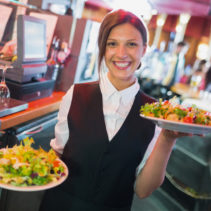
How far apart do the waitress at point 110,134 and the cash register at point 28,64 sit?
70 centimetres

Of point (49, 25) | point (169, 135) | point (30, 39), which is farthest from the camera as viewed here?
point (49, 25)

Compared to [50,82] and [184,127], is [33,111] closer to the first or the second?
[50,82]

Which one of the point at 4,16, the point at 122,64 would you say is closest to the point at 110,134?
the point at 122,64

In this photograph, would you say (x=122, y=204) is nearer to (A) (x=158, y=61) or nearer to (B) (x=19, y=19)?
(B) (x=19, y=19)

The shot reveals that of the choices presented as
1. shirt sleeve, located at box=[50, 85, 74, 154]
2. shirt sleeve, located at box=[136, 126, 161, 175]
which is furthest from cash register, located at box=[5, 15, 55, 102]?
shirt sleeve, located at box=[136, 126, 161, 175]

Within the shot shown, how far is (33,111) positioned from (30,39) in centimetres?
53

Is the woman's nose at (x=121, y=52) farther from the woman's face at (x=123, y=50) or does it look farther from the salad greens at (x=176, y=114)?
the salad greens at (x=176, y=114)

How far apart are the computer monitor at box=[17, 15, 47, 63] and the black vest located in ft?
2.62

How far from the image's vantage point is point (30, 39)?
77.5 inches

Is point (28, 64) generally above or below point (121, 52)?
below

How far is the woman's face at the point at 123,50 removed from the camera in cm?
120

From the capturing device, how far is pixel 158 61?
8312mm

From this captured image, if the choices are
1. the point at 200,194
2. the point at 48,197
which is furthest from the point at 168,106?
the point at 200,194

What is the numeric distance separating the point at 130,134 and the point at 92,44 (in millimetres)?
1741
